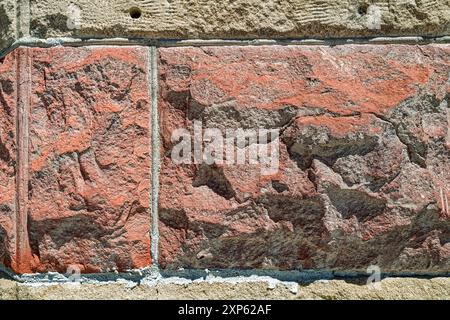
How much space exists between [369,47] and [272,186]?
28cm

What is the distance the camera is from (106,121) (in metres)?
0.96

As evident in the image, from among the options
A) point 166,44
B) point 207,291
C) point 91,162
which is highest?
point 166,44

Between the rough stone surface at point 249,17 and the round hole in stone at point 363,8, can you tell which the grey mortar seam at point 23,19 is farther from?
the round hole in stone at point 363,8

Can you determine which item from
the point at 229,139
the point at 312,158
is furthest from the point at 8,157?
the point at 312,158

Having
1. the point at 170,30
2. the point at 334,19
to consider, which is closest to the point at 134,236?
the point at 170,30

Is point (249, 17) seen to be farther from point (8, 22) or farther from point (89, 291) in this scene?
point (89, 291)

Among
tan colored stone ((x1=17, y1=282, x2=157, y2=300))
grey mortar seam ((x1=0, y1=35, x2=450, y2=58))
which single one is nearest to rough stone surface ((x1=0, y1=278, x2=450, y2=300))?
tan colored stone ((x1=17, y1=282, x2=157, y2=300))

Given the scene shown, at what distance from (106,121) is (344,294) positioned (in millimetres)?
473

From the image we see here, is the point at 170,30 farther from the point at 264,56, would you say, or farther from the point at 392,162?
the point at 392,162

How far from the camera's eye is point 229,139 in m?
0.95

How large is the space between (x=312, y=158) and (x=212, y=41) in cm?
25

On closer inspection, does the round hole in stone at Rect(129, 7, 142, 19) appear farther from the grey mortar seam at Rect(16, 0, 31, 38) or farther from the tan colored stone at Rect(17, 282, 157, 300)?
the tan colored stone at Rect(17, 282, 157, 300)

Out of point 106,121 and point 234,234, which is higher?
point 106,121
